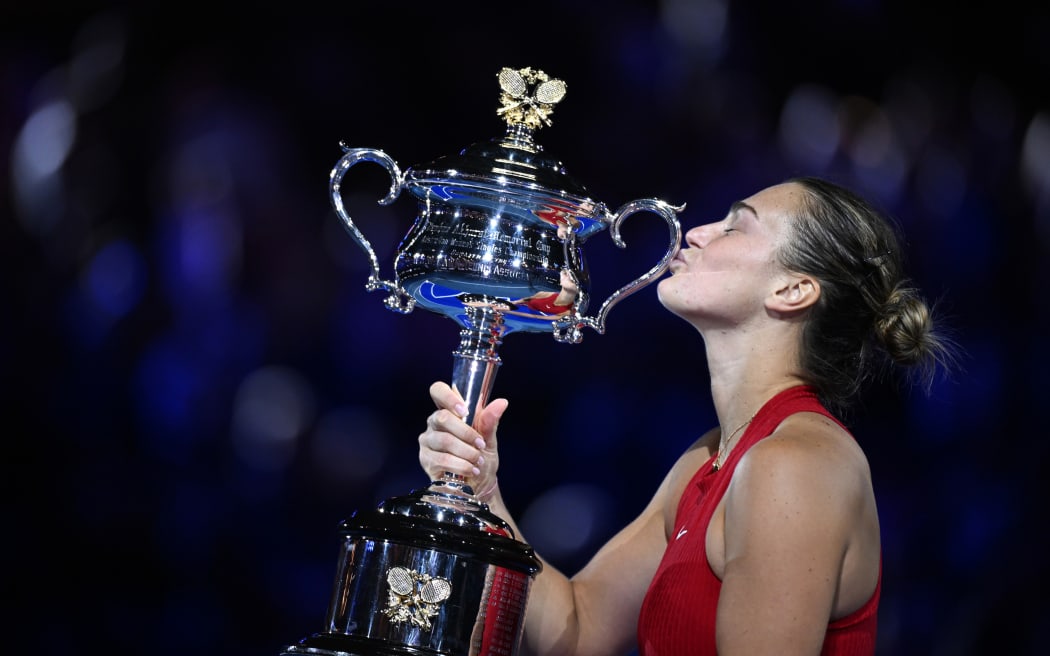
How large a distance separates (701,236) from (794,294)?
17cm

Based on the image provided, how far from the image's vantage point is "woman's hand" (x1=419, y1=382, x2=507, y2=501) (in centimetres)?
160

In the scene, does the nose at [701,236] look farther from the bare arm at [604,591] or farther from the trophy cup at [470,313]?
the bare arm at [604,591]

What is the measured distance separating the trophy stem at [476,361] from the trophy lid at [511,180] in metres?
0.14

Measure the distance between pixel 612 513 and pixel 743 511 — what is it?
1343mm

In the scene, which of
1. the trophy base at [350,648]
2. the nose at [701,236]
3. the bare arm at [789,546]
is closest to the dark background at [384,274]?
the nose at [701,236]

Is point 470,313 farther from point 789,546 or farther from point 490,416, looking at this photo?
point 789,546

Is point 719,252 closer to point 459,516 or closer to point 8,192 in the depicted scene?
point 459,516

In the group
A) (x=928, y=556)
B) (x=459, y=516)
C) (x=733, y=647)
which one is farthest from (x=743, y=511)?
(x=928, y=556)

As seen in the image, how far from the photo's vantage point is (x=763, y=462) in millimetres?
1433

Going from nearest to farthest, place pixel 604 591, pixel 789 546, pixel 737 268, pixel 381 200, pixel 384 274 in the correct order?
pixel 789 546 < pixel 381 200 < pixel 737 268 < pixel 604 591 < pixel 384 274

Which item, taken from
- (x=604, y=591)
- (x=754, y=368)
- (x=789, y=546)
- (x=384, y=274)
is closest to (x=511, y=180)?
(x=754, y=368)

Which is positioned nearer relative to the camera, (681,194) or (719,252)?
(719,252)

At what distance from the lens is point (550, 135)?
2646 mm

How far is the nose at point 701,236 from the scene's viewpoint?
69.5 inches
